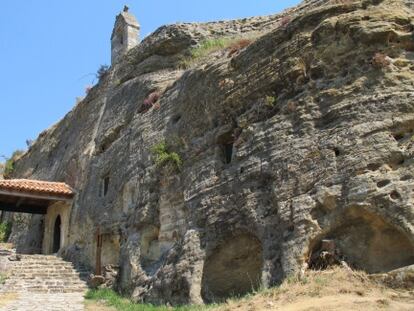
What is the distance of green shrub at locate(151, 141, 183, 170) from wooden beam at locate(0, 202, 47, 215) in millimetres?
9726

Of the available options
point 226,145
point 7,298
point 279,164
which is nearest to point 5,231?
point 7,298

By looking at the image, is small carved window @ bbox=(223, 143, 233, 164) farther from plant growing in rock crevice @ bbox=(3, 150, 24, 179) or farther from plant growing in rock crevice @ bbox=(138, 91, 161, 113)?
plant growing in rock crevice @ bbox=(3, 150, 24, 179)

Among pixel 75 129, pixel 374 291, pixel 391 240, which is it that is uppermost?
pixel 75 129

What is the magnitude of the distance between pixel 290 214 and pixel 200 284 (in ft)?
8.34

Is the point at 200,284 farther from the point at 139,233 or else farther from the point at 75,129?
the point at 75,129

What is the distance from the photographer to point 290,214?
9578mm

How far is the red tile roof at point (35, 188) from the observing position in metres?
19.3

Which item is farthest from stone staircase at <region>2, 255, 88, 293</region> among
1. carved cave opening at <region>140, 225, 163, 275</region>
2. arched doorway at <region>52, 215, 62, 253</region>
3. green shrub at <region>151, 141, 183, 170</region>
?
green shrub at <region>151, 141, 183, 170</region>

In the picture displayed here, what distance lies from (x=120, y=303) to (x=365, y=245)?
20.5 feet

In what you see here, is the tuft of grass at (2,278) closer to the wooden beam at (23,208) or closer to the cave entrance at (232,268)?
the wooden beam at (23,208)

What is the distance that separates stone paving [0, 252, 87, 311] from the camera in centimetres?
1227

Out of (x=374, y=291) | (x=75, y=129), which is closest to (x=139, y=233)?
(x=374, y=291)

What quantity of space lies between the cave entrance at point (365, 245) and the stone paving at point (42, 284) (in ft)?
19.4

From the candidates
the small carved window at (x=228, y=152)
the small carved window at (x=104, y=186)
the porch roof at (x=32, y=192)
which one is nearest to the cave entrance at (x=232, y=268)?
the small carved window at (x=228, y=152)
